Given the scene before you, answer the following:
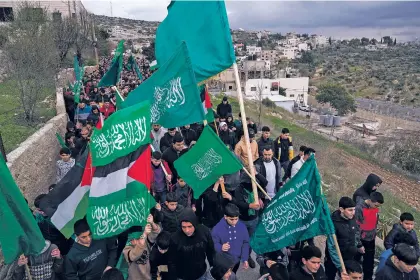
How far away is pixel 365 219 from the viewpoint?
557cm

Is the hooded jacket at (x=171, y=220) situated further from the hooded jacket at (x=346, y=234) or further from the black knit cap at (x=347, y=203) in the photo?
the black knit cap at (x=347, y=203)

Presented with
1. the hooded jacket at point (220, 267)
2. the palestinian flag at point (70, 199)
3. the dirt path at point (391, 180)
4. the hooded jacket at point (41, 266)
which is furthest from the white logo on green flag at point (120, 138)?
the dirt path at point (391, 180)

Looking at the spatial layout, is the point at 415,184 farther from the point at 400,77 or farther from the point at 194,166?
the point at 400,77

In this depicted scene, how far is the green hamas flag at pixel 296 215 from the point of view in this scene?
4.21 m

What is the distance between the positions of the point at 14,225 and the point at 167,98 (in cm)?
242

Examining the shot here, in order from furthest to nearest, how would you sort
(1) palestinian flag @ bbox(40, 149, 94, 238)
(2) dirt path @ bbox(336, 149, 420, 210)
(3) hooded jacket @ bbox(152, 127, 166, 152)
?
(2) dirt path @ bbox(336, 149, 420, 210), (3) hooded jacket @ bbox(152, 127, 166, 152), (1) palestinian flag @ bbox(40, 149, 94, 238)

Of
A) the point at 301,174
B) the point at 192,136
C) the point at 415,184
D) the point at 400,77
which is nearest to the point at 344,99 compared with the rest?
the point at 400,77

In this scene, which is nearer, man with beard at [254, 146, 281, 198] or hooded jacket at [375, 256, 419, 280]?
hooded jacket at [375, 256, 419, 280]

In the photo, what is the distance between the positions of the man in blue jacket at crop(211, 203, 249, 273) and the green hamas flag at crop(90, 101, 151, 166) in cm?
142

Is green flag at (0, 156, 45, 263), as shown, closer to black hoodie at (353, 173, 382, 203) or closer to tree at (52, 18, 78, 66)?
black hoodie at (353, 173, 382, 203)

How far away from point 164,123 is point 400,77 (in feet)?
321

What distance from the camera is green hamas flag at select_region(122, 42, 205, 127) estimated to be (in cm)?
503

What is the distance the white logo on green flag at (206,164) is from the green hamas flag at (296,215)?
3.06 feet

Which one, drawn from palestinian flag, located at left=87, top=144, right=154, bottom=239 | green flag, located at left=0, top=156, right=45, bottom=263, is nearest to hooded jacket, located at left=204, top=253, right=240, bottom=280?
palestinian flag, located at left=87, top=144, right=154, bottom=239
